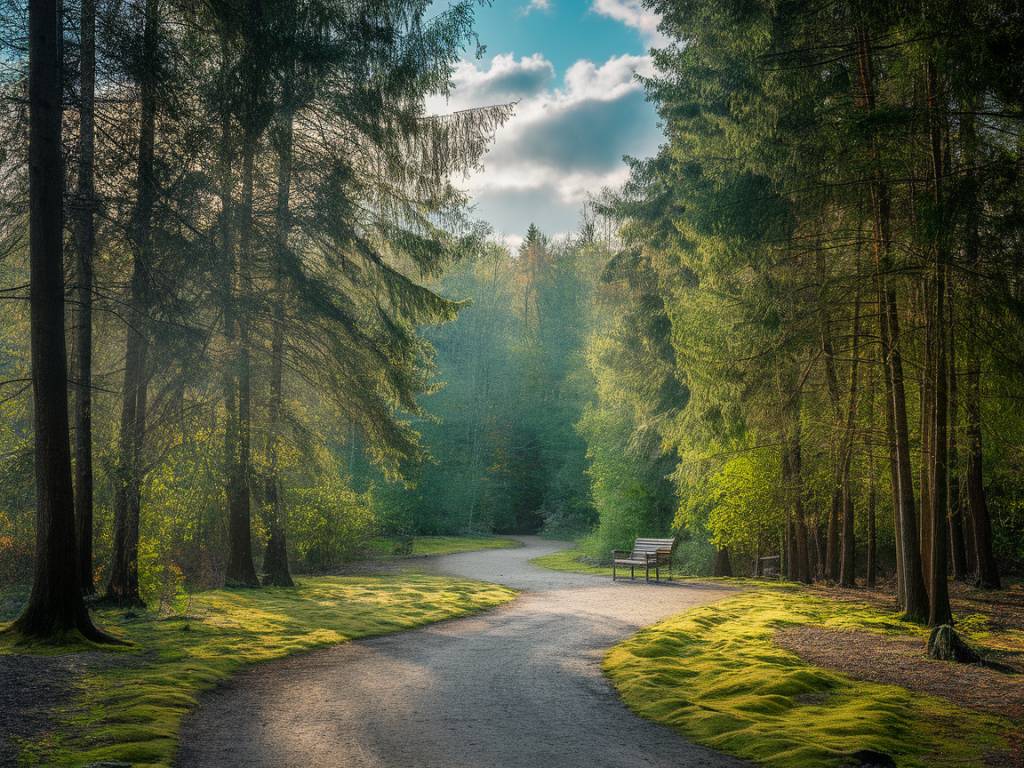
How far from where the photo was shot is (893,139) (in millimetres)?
9758

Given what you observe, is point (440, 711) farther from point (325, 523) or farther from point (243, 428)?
point (325, 523)

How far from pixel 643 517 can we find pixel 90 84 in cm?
2256

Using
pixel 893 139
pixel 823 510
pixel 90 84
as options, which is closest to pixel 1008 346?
pixel 893 139

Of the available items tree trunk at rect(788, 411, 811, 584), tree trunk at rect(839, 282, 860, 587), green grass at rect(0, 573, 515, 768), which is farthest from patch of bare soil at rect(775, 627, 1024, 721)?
green grass at rect(0, 573, 515, 768)

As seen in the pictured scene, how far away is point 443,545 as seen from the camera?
35.6 metres

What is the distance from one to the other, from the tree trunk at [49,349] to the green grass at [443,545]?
67.7 ft

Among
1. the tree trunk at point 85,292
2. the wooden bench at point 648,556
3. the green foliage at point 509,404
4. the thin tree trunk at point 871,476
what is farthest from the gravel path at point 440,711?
the green foliage at point 509,404

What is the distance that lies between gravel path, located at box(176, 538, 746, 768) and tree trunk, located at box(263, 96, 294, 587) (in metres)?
4.87

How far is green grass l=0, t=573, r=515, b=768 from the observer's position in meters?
5.59

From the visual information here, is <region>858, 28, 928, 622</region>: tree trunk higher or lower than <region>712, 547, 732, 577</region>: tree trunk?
higher

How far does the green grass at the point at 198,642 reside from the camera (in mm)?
5586

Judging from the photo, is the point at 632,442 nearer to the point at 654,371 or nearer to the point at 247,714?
the point at 654,371

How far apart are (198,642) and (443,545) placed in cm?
2628

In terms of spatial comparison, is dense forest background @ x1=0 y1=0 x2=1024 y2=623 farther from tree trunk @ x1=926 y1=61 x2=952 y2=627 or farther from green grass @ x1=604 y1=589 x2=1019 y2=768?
green grass @ x1=604 y1=589 x2=1019 y2=768
